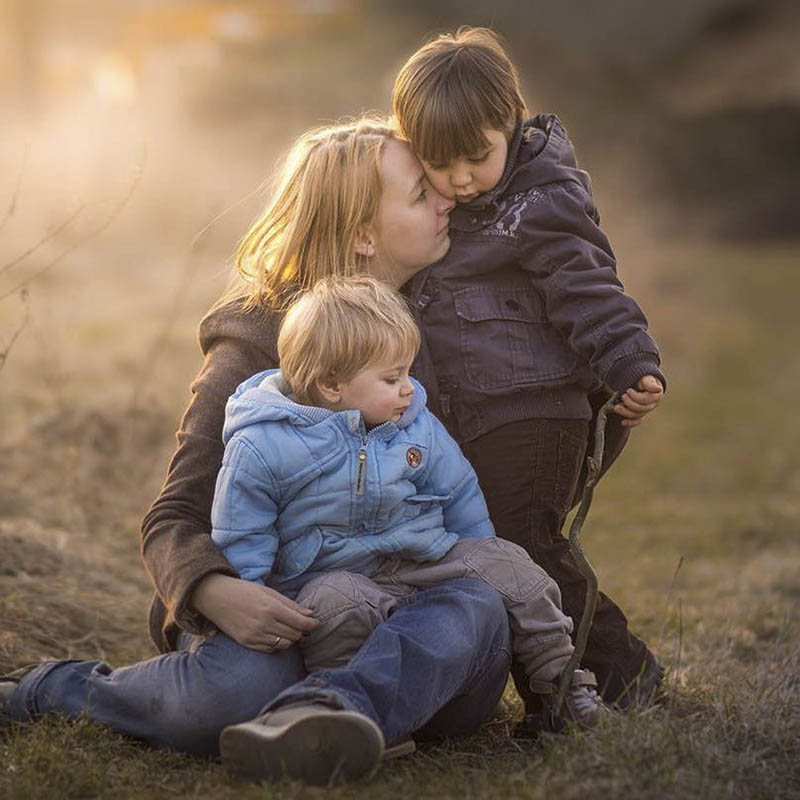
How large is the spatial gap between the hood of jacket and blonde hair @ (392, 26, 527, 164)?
64 centimetres

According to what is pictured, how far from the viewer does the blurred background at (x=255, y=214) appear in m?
5.62

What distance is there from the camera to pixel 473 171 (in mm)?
3176

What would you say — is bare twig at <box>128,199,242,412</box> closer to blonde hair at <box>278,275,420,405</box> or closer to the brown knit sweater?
the brown knit sweater

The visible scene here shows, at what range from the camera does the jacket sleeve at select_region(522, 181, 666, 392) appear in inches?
120

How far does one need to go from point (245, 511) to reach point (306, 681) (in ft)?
1.33

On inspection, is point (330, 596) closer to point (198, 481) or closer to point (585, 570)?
point (198, 481)

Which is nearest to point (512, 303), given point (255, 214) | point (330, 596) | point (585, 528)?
point (330, 596)

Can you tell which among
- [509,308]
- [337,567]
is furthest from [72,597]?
[509,308]

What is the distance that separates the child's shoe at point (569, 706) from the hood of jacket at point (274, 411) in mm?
697

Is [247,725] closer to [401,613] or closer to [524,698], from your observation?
[401,613]

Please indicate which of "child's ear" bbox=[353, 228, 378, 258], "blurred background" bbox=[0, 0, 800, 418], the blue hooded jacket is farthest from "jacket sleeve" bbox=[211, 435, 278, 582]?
"blurred background" bbox=[0, 0, 800, 418]

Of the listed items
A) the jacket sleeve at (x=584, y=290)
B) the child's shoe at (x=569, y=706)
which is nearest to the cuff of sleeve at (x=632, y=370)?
the jacket sleeve at (x=584, y=290)

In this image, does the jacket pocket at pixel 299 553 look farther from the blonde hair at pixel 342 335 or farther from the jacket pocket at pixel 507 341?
the jacket pocket at pixel 507 341

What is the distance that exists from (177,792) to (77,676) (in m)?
0.50
